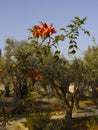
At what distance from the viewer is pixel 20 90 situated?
4275 cm

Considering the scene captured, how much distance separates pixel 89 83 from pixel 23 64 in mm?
23707

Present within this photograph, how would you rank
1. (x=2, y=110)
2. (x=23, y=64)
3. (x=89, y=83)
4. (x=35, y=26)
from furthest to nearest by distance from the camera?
(x=89, y=83)
(x=2, y=110)
(x=23, y=64)
(x=35, y=26)

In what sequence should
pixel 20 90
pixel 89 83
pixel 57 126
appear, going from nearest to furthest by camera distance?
1. pixel 57 126
2. pixel 89 83
3. pixel 20 90

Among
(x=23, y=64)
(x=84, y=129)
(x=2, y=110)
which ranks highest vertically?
(x=23, y=64)

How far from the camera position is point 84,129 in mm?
19797

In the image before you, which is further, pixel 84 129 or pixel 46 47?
pixel 84 129

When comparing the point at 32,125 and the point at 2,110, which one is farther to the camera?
the point at 32,125

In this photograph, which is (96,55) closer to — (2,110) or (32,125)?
(32,125)

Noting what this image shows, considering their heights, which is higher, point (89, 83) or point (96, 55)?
point (96, 55)

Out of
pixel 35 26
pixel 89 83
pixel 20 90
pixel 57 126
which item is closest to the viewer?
pixel 35 26

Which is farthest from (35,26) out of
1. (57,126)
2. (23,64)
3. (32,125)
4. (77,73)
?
(77,73)

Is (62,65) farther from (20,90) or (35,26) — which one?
(35,26)

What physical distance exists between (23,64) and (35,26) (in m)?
0.62

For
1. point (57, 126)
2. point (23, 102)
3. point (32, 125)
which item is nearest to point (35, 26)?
point (23, 102)
